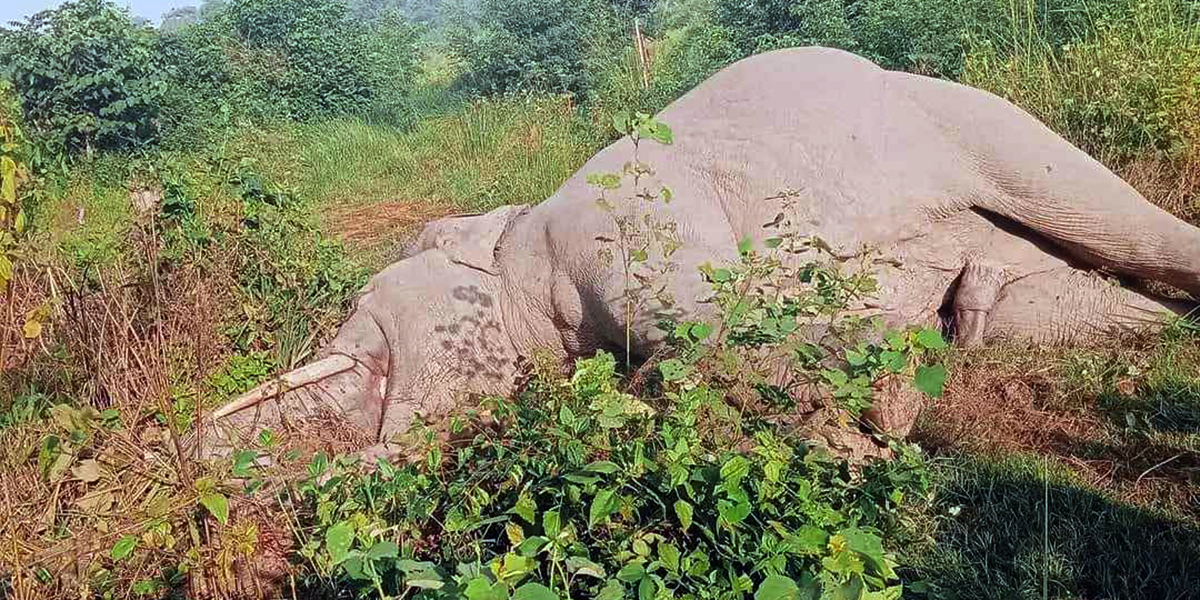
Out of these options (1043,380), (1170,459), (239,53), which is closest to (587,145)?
(1043,380)

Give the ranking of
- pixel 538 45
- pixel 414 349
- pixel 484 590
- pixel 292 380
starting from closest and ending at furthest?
pixel 484 590
pixel 292 380
pixel 414 349
pixel 538 45

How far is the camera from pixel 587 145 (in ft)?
30.4

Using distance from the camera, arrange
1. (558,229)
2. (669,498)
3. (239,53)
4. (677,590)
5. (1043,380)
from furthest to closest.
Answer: (239,53), (558,229), (1043,380), (669,498), (677,590)

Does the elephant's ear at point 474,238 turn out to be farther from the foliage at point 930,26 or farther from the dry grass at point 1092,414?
the foliage at point 930,26

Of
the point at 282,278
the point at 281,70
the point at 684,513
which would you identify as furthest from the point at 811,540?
the point at 281,70

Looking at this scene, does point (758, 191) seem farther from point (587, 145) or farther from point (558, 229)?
point (587, 145)

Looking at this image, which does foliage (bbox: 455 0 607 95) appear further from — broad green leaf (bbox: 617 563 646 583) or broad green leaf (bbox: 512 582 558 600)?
broad green leaf (bbox: 512 582 558 600)

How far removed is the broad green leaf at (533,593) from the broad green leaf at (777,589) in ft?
1.29

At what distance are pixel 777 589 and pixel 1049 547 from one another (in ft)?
3.99

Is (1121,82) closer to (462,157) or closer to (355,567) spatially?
(355,567)

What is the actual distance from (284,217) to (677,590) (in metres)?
3.63

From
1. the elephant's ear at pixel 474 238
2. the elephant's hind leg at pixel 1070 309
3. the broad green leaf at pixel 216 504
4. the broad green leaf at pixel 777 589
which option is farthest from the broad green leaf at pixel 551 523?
the elephant's hind leg at pixel 1070 309

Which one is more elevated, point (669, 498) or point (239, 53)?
point (669, 498)

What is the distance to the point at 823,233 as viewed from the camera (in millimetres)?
3930
